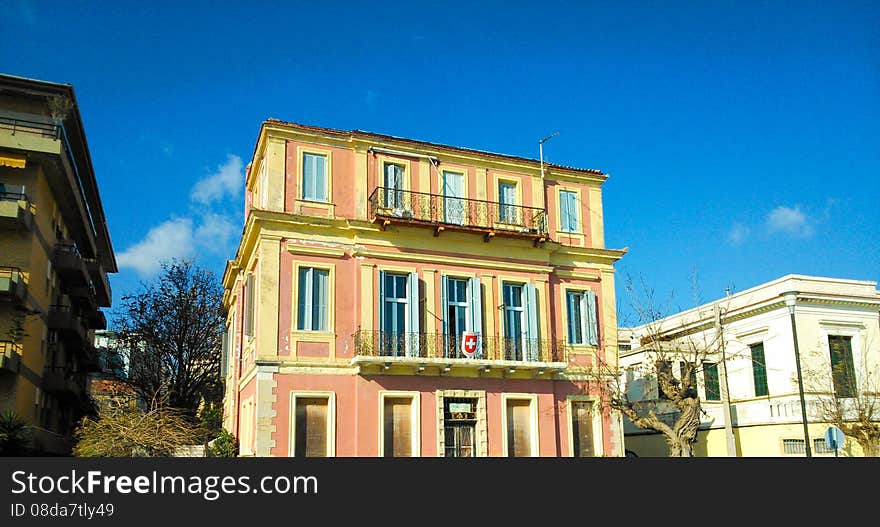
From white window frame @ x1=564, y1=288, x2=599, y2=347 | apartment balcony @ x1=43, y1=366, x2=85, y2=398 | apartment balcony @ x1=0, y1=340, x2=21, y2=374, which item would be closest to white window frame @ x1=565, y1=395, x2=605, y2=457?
white window frame @ x1=564, y1=288, x2=599, y2=347

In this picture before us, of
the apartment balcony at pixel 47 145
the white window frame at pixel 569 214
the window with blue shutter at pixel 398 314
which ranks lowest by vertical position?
the window with blue shutter at pixel 398 314

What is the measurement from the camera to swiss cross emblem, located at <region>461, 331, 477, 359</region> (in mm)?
23734

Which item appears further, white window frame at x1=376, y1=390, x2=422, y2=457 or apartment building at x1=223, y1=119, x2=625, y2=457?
white window frame at x1=376, y1=390, x2=422, y2=457

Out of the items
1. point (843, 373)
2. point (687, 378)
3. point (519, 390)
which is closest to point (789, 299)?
point (843, 373)

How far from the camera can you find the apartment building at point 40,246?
2561 centimetres

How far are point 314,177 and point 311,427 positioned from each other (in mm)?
7411

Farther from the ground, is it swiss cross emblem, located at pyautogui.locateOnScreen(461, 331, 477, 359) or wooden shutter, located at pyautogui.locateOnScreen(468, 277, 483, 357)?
wooden shutter, located at pyautogui.locateOnScreen(468, 277, 483, 357)

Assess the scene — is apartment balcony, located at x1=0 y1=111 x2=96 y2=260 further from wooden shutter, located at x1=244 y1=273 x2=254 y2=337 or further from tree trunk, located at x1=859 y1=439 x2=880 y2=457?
tree trunk, located at x1=859 y1=439 x2=880 y2=457

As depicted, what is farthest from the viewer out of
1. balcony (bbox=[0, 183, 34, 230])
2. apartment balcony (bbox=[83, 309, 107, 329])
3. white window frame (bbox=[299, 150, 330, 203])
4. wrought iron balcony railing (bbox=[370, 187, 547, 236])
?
apartment balcony (bbox=[83, 309, 107, 329])

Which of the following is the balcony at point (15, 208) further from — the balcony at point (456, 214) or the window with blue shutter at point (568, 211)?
the window with blue shutter at point (568, 211)

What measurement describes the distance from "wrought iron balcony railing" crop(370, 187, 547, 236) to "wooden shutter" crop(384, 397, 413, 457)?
17.7ft

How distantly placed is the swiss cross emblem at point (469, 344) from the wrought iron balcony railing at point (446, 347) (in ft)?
0.46

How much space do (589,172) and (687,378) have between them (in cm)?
827

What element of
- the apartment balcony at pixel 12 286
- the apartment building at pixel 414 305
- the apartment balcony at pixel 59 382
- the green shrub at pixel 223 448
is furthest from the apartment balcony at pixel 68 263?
the green shrub at pixel 223 448
